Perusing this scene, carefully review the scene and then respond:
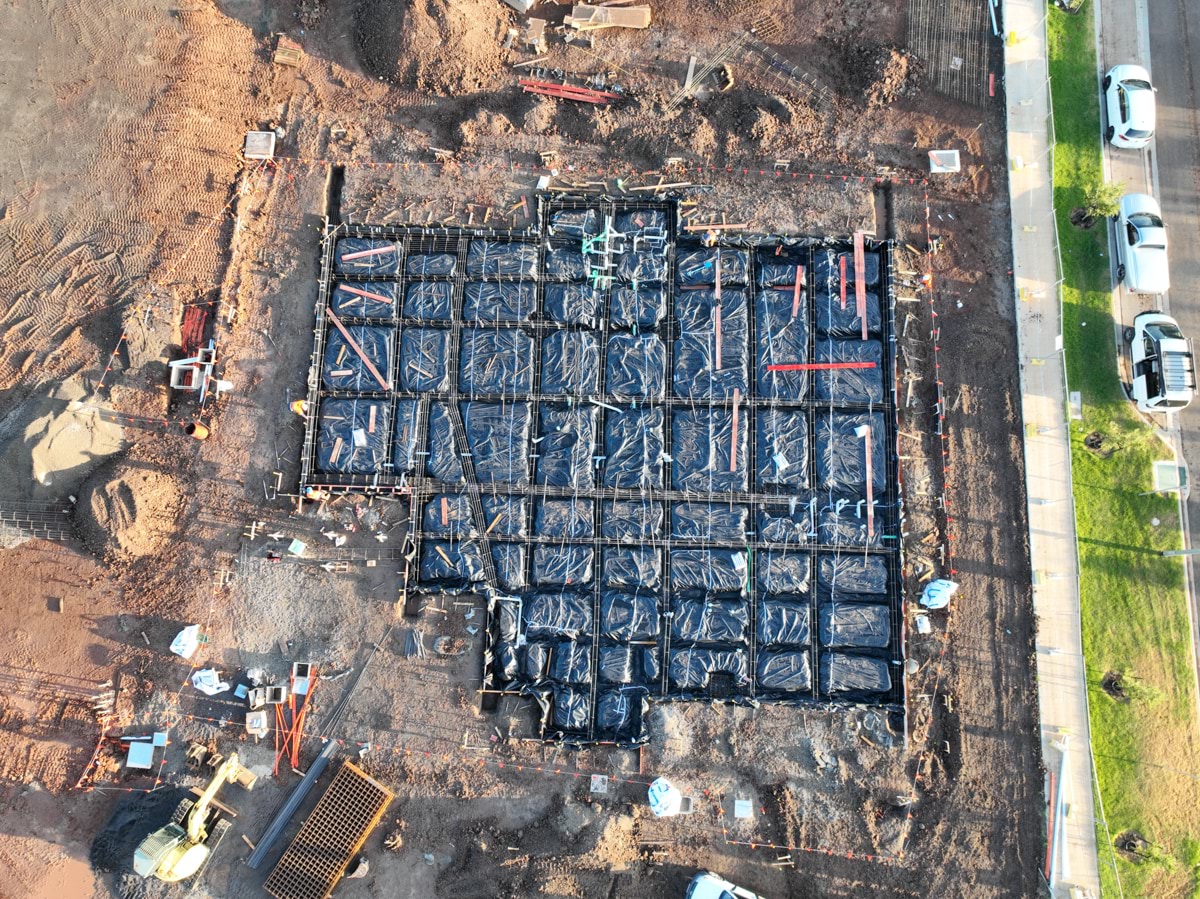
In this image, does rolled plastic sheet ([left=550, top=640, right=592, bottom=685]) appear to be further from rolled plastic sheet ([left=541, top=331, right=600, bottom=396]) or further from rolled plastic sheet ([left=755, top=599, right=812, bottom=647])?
rolled plastic sheet ([left=541, top=331, right=600, bottom=396])

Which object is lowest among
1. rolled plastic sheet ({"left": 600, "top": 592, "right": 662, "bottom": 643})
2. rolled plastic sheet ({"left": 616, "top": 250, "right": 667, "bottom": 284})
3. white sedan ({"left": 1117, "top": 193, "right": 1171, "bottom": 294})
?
rolled plastic sheet ({"left": 600, "top": 592, "right": 662, "bottom": 643})

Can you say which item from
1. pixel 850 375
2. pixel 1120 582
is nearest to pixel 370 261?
pixel 850 375

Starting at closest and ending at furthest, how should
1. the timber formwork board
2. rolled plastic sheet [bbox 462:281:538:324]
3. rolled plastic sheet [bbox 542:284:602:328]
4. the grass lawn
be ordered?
the timber formwork board
the grass lawn
rolled plastic sheet [bbox 542:284:602:328]
rolled plastic sheet [bbox 462:281:538:324]

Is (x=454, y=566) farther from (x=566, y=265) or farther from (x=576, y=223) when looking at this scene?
(x=576, y=223)

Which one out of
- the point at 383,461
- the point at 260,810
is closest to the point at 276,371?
the point at 383,461

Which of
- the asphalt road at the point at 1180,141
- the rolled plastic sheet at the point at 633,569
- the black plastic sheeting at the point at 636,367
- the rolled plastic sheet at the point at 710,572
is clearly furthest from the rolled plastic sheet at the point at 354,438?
the asphalt road at the point at 1180,141

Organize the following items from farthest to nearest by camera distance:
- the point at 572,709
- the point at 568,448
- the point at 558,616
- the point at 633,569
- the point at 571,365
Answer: the point at 571,365 < the point at 568,448 < the point at 633,569 < the point at 558,616 < the point at 572,709

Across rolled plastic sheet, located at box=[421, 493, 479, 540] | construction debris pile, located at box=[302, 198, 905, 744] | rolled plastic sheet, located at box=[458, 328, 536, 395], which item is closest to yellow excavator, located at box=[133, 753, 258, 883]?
construction debris pile, located at box=[302, 198, 905, 744]

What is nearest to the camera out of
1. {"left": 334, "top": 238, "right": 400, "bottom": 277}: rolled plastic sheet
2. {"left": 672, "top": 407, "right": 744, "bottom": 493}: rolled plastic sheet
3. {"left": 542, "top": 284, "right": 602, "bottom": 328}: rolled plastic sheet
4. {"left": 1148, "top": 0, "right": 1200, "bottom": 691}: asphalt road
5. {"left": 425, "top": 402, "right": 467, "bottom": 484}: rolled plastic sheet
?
{"left": 672, "top": 407, "right": 744, "bottom": 493}: rolled plastic sheet
